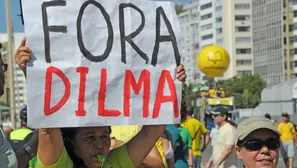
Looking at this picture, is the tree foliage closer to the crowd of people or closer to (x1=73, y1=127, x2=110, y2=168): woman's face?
the crowd of people

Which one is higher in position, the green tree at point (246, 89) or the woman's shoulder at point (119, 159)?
the woman's shoulder at point (119, 159)

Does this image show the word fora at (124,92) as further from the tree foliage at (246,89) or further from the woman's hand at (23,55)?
the tree foliage at (246,89)

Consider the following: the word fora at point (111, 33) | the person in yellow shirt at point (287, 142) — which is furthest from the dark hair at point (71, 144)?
the person in yellow shirt at point (287, 142)

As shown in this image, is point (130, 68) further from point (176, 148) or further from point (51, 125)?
point (176, 148)

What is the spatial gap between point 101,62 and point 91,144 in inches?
17.1

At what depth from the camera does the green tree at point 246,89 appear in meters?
113

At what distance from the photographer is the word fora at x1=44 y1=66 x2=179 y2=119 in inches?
159

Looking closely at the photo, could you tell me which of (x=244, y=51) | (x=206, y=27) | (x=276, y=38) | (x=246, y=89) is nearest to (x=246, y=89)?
(x=246, y=89)

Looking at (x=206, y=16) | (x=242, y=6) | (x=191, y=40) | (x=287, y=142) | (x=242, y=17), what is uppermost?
(x=242, y=6)

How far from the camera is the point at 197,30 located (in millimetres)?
160875

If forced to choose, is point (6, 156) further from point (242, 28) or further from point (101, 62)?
point (242, 28)

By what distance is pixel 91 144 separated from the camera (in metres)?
4.21

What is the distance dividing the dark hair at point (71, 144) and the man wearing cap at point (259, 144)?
937mm

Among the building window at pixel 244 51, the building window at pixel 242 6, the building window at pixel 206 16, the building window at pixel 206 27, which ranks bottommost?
the building window at pixel 244 51
